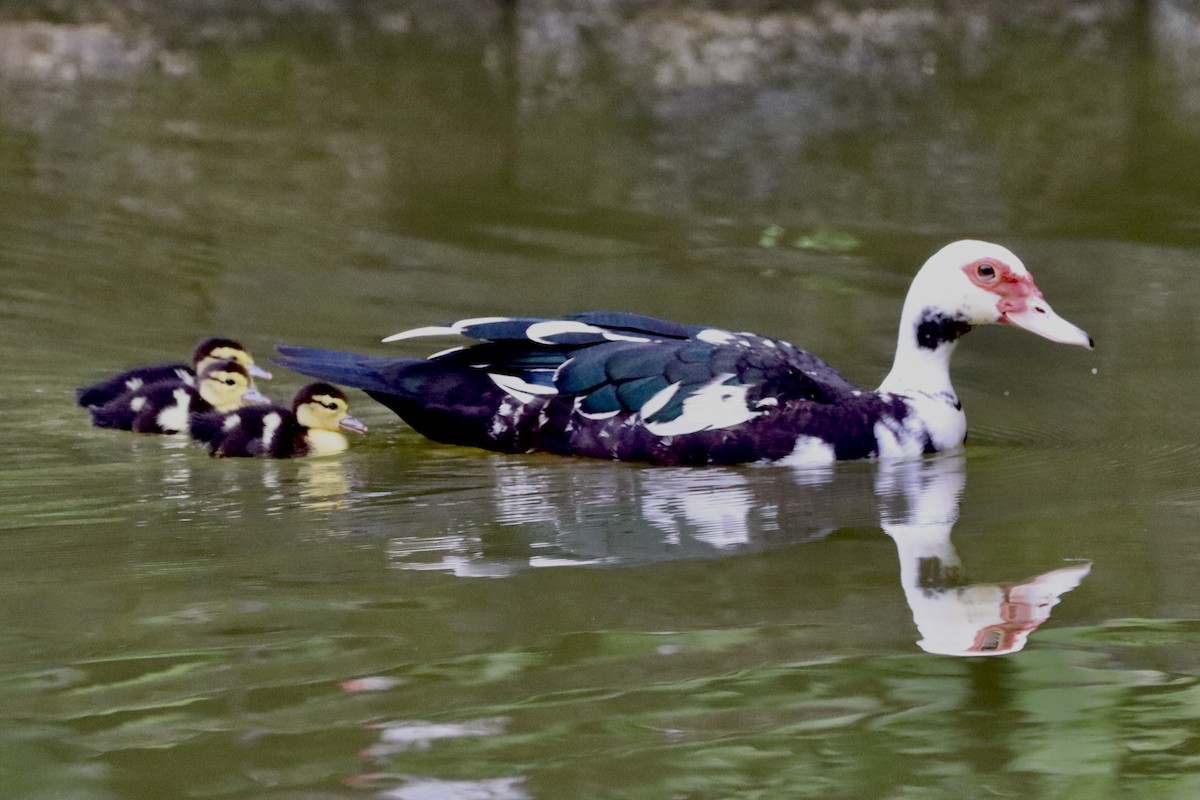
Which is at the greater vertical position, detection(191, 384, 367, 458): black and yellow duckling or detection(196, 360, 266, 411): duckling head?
detection(196, 360, 266, 411): duckling head

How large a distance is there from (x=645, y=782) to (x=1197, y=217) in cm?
680

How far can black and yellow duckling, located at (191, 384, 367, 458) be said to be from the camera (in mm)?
5414

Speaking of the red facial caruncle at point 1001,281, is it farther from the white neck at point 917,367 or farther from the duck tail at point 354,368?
the duck tail at point 354,368

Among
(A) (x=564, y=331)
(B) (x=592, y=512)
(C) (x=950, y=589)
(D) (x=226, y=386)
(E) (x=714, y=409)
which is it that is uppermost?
(A) (x=564, y=331)

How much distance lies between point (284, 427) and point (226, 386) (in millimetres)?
376

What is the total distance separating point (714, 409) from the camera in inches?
205

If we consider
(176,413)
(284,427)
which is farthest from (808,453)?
(176,413)

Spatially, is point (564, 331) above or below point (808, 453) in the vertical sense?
above

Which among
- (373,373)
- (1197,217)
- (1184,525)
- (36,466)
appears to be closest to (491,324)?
(373,373)

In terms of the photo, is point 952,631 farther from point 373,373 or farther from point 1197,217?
point 1197,217

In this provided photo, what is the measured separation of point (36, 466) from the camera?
513 centimetres

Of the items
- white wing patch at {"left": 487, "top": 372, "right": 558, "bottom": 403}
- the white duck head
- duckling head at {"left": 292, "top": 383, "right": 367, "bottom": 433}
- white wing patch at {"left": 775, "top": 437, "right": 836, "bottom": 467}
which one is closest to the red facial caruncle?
the white duck head

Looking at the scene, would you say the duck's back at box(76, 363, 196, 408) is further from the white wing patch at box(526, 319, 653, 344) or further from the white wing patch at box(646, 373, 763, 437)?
the white wing patch at box(646, 373, 763, 437)

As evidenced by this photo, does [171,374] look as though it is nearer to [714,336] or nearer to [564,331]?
[564,331]
